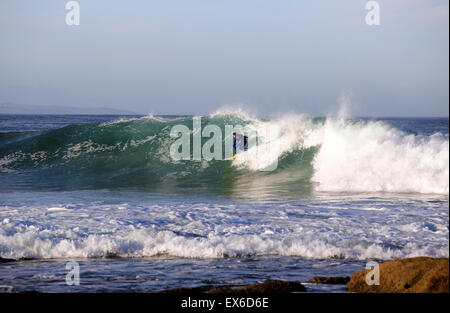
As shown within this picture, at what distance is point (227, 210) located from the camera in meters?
9.62

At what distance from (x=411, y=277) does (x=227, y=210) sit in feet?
17.7

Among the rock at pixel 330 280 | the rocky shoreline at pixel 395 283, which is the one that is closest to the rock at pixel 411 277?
the rocky shoreline at pixel 395 283

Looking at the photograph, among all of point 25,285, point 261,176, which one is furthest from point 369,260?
point 261,176

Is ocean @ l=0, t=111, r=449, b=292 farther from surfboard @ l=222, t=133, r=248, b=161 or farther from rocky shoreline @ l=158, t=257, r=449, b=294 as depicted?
surfboard @ l=222, t=133, r=248, b=161

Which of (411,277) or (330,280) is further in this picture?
(330,280)

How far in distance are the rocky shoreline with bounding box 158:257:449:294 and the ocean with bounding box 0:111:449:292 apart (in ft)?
0.91

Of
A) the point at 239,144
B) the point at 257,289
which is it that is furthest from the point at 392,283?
the point at 239,144

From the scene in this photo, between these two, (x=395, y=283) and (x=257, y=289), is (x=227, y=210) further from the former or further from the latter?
(x=395, y=283)

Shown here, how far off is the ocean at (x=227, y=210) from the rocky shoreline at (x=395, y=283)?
277 millimetres

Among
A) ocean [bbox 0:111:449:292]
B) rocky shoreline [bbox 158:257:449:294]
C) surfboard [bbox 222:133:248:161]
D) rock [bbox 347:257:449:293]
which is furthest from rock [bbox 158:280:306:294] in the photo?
surfboard [bbox 222:133:248:161]

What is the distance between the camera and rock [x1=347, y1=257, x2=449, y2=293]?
415 centimetres

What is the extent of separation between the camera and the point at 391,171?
12.7 meters

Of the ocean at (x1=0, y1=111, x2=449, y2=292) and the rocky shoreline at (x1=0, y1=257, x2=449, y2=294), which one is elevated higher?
the rocky shoreline at (x1=0, y1=257, x2=449, y2=294)

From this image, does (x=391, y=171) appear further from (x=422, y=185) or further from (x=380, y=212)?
(x=380, y=212)
